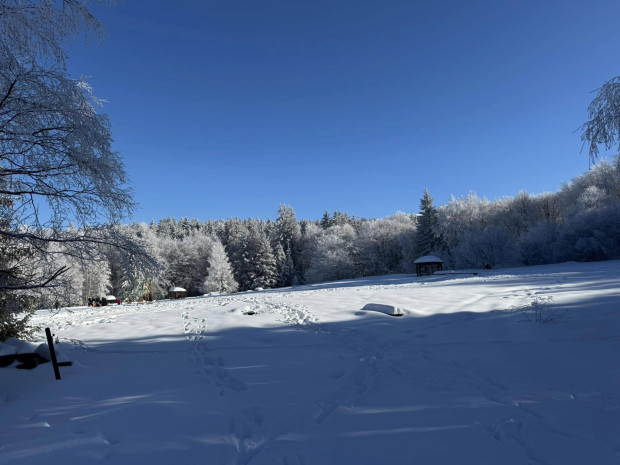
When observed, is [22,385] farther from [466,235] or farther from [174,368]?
[466,235]

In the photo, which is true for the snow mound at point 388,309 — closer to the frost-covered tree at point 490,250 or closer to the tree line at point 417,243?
the tree line at point 417,243

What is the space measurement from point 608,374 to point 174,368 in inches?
269

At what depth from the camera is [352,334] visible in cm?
818

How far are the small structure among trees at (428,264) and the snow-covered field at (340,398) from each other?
2660 cm

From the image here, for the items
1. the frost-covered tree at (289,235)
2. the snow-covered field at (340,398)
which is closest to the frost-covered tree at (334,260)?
the frost-covered tree at (289,235)

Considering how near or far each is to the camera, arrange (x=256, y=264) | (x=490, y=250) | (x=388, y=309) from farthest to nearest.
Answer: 1. (x=256, y=264)
2. (x=490, y=250)
3. (x=388, y=309)

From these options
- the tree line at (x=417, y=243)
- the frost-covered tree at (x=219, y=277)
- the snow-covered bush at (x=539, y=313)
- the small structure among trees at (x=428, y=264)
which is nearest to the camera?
the snow-covered bush at (x=539, y=313)

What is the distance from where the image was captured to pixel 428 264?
3647cm

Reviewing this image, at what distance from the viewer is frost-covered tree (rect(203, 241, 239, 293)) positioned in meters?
47.3

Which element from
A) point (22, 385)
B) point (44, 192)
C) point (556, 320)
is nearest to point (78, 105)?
point (44, 192)

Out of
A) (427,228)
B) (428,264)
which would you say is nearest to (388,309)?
(428,264)

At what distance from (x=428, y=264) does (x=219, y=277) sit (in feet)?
94.9

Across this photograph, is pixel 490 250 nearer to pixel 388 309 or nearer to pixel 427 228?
pixel 427 228

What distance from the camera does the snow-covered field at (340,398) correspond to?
310cm
